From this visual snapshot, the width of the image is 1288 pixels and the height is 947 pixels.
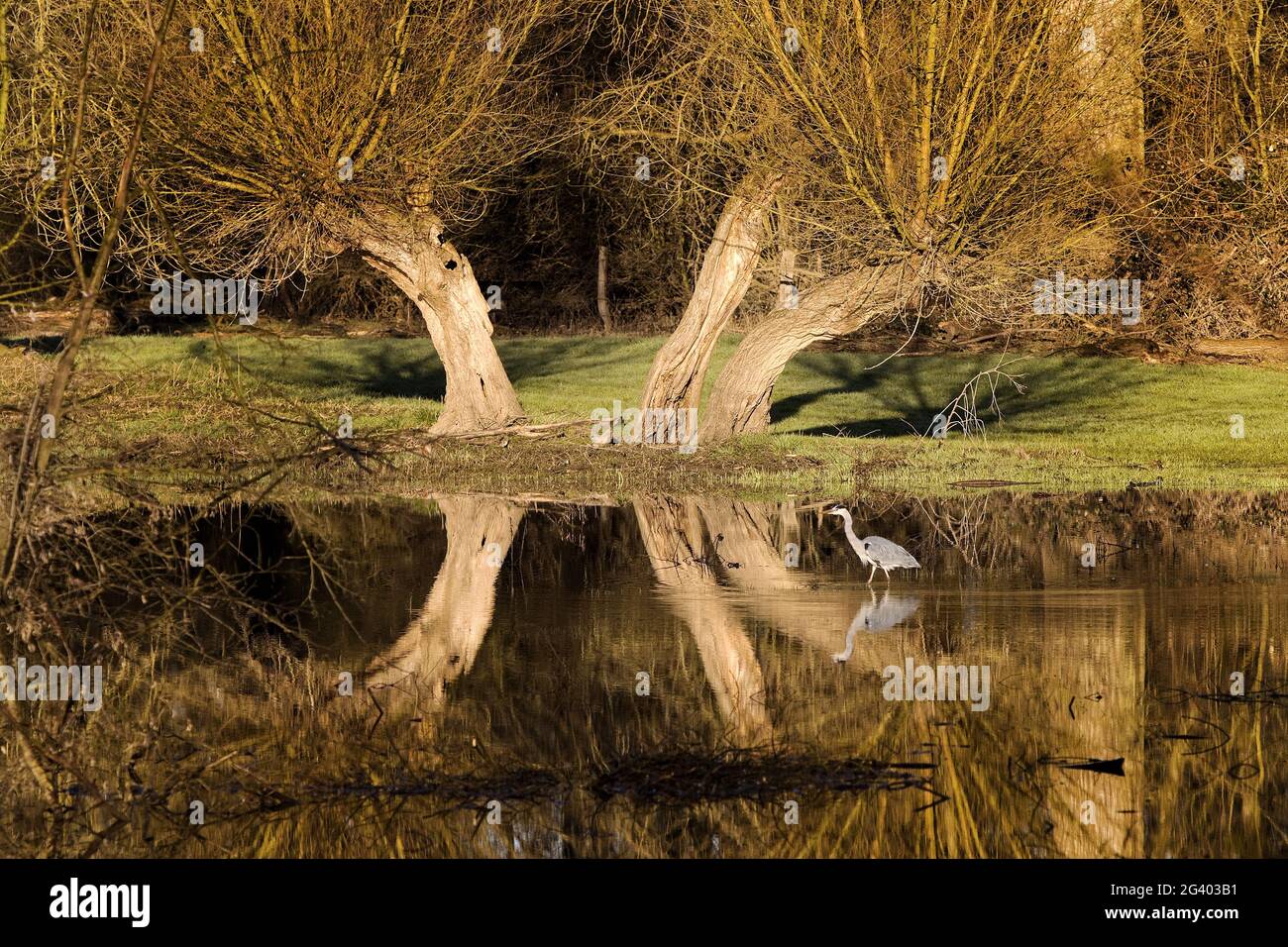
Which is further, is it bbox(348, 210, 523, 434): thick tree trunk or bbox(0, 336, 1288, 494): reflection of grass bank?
bbox(348, 210, 523, 434): thick tree trunk

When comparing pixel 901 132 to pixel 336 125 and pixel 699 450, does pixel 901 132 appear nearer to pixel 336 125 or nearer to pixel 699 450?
pixel 699 450

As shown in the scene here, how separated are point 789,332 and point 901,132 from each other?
12.4 ft

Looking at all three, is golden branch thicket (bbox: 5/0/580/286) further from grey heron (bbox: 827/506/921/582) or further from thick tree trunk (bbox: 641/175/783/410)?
grey heron (bbox: 827/506/921/582)

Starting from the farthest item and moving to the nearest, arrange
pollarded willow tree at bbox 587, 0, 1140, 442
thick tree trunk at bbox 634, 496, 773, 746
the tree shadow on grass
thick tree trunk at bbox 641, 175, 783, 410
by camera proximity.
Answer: the tree shadow on grass < thick tree trunk at bbox 641, 175, 783, 410 < pollarded willow tree at bbox 587, 0, 1140, 442 < thick tree trunk at bbox 634, 496, 773, 746

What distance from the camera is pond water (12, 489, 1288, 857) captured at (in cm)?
713

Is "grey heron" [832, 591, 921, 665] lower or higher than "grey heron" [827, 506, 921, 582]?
lower

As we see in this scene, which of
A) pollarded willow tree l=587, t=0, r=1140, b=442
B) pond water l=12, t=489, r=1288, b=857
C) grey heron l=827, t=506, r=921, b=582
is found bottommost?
pond water l=12, t=489, r=1288, b=857

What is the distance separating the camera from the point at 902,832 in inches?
277

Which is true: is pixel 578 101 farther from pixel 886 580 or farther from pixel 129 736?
pixel 129 736

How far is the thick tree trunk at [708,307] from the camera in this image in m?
21.7

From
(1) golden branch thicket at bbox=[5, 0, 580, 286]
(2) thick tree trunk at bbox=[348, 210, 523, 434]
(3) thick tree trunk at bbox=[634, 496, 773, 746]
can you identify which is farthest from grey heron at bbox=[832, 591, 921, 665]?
(2) thick tree trunk at bbox=[348, 210, 523, 434]

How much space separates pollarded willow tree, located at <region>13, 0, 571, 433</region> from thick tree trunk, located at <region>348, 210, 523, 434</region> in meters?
0.03

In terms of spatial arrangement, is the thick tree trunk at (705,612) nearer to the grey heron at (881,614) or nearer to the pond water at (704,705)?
the pond water at (704,705)
